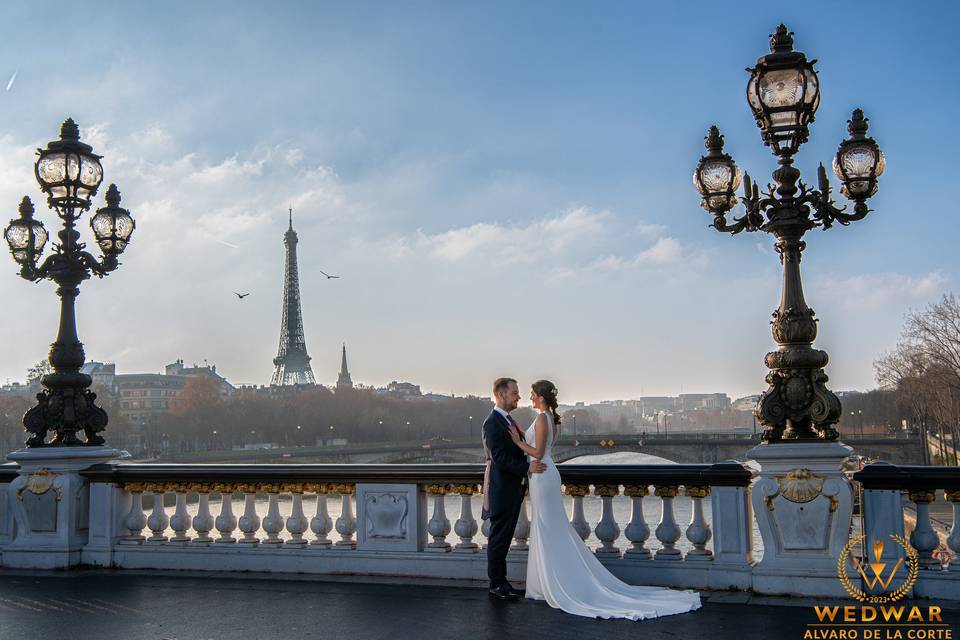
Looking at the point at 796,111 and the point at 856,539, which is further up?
the point at 796,111

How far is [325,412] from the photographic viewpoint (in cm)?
13812

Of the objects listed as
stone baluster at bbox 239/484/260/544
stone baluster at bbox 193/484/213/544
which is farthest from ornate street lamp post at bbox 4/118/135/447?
stone baluster at bbox 239/484/260/544

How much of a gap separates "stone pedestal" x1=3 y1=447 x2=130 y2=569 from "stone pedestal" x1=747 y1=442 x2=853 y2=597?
723 centimetres

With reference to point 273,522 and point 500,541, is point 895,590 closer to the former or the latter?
point 500,541

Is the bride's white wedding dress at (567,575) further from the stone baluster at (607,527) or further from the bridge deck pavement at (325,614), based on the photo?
the stone baluster at (607,527)

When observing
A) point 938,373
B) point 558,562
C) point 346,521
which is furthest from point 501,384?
point 938,373

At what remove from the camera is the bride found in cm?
765

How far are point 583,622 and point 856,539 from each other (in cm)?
257

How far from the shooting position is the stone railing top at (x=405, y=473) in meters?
8.50

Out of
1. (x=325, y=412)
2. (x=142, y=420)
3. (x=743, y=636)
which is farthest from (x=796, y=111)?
(x=142, y=420)

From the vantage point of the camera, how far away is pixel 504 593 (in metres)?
8.10

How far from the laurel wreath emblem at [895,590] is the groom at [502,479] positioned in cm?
261

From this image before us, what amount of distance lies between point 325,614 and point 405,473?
6.31 feet

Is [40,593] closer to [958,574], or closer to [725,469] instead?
[725,469]
